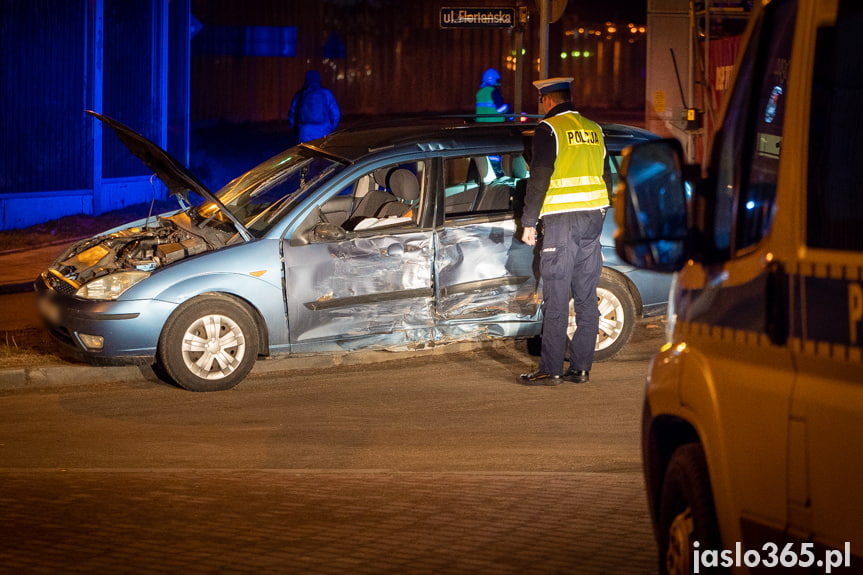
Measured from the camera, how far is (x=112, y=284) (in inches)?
336

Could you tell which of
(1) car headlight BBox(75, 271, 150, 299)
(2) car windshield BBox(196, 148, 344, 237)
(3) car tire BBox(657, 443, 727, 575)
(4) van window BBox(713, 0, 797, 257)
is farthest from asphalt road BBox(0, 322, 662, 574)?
(4) van window BBox(713, 0, 797, 257)

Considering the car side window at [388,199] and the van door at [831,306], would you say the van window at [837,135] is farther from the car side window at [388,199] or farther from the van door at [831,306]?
the car side window at [388,199]

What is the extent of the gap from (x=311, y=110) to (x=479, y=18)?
5.15 metres

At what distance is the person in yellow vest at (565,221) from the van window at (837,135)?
511 cm

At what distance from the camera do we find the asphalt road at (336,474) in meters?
5.24

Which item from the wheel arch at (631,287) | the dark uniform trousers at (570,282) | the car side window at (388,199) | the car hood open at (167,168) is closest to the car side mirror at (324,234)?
the car side window at (388,199)

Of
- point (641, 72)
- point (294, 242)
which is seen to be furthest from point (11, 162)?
point (641, 72)

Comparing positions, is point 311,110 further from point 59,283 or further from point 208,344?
point 208,344

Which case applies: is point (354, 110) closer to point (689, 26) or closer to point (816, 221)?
point (689, 26)

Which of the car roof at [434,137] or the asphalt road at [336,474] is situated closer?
the asphalt road at [336,474]

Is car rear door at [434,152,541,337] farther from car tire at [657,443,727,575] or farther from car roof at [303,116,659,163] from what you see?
car tire at [657,443,727,575]

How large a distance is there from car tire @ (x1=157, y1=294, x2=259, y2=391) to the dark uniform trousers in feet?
6.68

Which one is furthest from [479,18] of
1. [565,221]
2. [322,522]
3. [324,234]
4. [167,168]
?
[322,522]

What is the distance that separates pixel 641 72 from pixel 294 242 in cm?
2916
